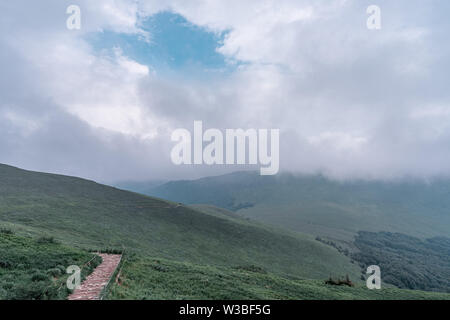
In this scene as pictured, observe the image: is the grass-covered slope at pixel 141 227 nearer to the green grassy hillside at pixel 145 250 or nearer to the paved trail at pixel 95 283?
the green grassy hillside at pixel 145 250

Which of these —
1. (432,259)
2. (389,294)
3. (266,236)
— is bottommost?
(432,259)

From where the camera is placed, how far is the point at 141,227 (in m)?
59.3

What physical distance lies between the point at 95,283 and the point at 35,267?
604cm

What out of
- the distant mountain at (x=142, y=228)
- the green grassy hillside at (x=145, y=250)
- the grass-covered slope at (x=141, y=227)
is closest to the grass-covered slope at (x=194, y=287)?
the green grassy hillside at (x=145, y=250)

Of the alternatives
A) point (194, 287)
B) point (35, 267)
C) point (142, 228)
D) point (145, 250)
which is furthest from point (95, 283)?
point (142, 228)

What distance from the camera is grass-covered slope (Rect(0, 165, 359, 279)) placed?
4405 cm

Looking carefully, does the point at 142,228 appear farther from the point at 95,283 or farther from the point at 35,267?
the point at 95,283

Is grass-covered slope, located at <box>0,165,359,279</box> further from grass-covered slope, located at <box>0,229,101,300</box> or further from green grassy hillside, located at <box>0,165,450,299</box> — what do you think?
grass-covered slope, located at <box>0,229,101,300</box>

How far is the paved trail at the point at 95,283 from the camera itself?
501 inches

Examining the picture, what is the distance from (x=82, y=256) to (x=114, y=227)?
33.6 m

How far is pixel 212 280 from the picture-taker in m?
20.4

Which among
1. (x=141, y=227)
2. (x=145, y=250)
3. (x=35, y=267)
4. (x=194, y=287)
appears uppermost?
(x=35, y=267)
